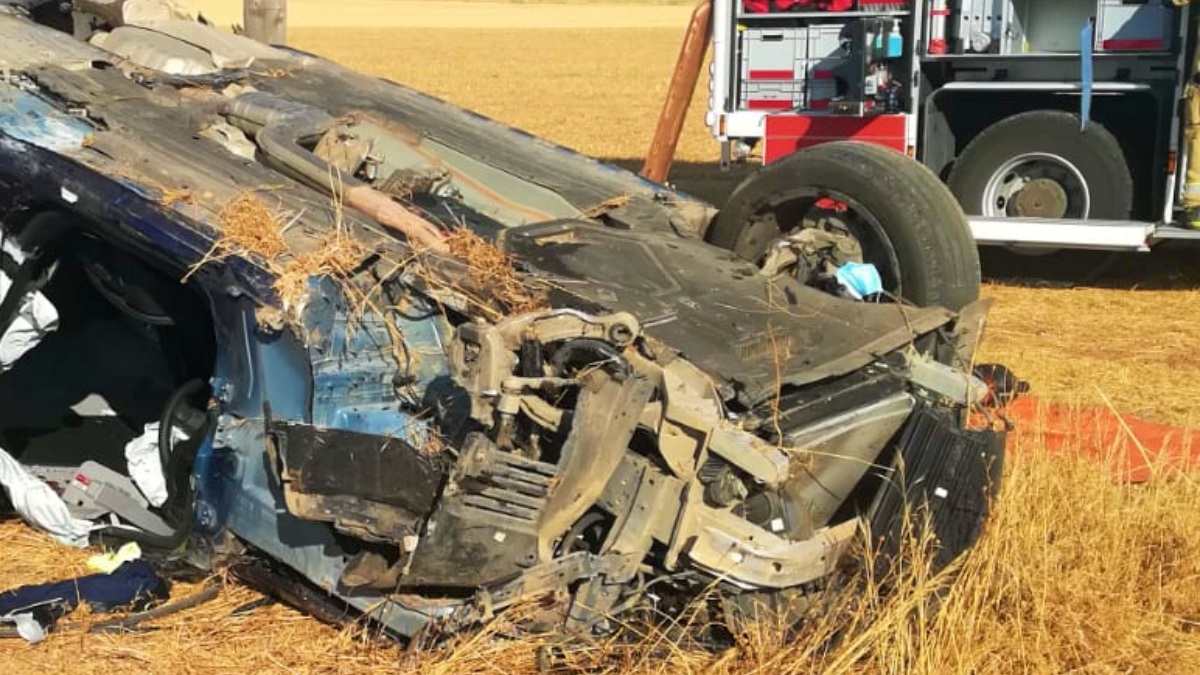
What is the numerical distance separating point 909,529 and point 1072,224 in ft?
15.4

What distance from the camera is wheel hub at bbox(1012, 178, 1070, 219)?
25.8 feet

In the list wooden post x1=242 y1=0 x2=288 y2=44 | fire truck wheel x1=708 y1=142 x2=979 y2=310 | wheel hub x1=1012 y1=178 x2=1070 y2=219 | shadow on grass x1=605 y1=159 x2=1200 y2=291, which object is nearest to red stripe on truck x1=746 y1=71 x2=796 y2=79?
shadow on grass x1=605 y1=159 x2=1200 y2=291

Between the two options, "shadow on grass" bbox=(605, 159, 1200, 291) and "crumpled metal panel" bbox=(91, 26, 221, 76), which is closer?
"crumpled metal panel" bbox=(91, 26, 221, 76)

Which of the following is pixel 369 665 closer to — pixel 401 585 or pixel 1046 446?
pixel 401 585

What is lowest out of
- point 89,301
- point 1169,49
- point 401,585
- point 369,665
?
point 369,665

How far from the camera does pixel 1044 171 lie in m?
7.93

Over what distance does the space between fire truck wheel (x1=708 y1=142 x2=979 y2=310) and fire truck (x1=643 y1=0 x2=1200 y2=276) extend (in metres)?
2.74

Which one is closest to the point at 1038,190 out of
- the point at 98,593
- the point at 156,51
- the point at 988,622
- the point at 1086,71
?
the point at 1086,71

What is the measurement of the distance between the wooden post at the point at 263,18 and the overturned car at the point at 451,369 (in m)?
3.02

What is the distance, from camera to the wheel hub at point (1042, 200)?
786 centimetres

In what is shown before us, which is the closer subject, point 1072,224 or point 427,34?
point 1072,224

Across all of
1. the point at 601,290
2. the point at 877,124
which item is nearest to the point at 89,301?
the point at 601,290

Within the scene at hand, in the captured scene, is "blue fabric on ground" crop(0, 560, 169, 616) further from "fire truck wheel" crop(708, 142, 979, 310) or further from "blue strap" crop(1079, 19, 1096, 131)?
"blue strap" crop(1079, 19, 1096, 131)

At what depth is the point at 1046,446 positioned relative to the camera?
4395 mm
